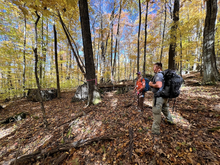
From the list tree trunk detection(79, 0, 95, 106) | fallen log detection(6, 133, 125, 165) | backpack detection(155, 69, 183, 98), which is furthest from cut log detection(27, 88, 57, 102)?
backpack detection(155, 69, 183, 98)

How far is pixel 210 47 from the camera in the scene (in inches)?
230

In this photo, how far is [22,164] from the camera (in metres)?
2.37

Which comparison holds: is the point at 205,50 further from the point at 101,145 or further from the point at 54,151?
the point at 54,151

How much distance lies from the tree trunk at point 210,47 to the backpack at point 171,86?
6.03 meters

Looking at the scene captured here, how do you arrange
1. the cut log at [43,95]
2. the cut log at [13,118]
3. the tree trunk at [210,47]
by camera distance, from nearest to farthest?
1. the cut log at [13,118]
2. the tree trunk at [210,47]
3. the cut log at [43,95]

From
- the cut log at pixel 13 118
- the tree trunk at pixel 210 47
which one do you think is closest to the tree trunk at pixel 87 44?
the cut log at pixel 13 118

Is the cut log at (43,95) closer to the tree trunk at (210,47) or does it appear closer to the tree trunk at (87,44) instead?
the tree trunk at (87,44)

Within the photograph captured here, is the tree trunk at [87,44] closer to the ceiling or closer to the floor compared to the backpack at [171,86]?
closer to the ceiling

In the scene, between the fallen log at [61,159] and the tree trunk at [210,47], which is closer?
the fallen log at [61,159]

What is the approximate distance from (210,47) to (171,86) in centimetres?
670

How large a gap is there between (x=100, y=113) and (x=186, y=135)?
11.2ft

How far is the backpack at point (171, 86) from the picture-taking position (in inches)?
94.6

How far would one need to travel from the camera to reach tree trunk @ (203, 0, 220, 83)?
225 inches

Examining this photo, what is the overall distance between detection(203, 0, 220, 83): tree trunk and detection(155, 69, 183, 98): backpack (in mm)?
6027
